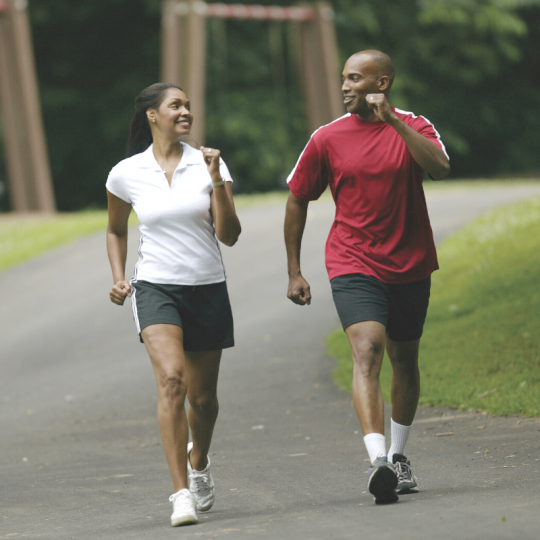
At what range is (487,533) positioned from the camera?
162 inches

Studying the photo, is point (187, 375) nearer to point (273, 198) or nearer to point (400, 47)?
point (273, 198)

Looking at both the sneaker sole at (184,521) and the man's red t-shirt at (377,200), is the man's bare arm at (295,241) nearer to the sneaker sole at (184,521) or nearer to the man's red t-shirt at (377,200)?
the man's red t-shirt at (377,200)

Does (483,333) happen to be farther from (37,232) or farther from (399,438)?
(37,232)

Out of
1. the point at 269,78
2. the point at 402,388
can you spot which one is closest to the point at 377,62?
the point at 402,388

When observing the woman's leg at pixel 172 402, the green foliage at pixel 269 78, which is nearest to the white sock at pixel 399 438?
the woman's leg at pixel 172 402

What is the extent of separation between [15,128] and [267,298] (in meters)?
10.2

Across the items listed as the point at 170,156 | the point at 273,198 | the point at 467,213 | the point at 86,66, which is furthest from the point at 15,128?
the point at 170,156

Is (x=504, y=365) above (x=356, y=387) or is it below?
below

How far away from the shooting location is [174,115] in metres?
5.28

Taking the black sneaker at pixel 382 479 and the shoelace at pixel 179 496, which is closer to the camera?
the black sneaker at pixel 382 479

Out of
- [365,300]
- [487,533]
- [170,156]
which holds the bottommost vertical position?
[487,533]

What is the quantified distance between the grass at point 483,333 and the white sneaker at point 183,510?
318cm

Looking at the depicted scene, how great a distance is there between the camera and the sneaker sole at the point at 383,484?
4668 mm

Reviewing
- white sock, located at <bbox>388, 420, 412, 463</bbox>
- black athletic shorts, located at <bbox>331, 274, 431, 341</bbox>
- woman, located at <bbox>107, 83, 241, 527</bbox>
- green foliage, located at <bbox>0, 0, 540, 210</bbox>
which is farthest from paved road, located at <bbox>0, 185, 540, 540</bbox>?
green foliage, located at <bbox>0, 0, 540, 210</bbox>
